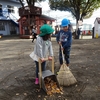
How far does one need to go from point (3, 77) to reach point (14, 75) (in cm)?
34

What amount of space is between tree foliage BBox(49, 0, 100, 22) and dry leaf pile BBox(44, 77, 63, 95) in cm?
1988

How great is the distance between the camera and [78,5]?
848 inches

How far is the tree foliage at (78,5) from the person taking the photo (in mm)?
21797

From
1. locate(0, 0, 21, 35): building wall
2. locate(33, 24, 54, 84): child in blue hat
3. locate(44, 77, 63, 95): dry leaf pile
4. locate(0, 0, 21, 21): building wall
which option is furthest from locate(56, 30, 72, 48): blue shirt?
locate(0, 0, 21, 21): building wall

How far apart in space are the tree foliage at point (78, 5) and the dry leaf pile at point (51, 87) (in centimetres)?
1988

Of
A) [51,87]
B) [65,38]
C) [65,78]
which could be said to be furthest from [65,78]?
[65,38]

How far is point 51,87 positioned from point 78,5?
20251 mm

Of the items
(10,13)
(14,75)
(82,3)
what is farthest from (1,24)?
(14,75)

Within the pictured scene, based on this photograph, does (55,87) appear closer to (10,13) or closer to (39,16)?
(39,16)

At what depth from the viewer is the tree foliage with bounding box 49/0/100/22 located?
21797mm

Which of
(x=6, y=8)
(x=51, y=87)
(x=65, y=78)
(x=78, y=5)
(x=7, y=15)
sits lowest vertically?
(x=51, y=87)

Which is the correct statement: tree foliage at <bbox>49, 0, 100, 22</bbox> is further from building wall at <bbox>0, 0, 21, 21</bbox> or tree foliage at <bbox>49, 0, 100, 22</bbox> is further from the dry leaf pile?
the dry leaf pile

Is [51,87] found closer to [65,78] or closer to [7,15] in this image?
[65,78]

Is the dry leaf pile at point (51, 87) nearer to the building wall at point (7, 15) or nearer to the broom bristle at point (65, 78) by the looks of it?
the broom bristle at point (65, 78)
